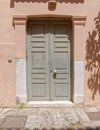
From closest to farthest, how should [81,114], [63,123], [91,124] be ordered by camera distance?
[91,124]
[63,123]
[81,114]

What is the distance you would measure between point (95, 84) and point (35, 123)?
2.66m

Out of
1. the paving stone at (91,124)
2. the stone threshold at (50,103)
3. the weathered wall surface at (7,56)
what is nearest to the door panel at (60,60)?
the stone threshold at (50,103)

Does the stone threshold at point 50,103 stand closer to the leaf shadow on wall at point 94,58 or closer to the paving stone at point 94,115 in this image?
the leaf shadow on wall at point 94,58

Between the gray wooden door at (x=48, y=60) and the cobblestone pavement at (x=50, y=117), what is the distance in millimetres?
594

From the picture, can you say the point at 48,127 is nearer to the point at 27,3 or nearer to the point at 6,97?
the point at 6,97

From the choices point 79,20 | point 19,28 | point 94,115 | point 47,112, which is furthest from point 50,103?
point 79,20

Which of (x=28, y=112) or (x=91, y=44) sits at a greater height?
(x=91, y=44)

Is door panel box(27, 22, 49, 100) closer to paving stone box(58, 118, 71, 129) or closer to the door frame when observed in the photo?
the door frame

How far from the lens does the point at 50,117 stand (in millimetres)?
6965

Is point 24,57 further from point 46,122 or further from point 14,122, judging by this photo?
point 46,122

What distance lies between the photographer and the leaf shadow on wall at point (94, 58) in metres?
8.08

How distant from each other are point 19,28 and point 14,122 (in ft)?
9.58

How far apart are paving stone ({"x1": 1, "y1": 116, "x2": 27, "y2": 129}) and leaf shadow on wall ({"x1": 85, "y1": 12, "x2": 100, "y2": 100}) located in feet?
8.33

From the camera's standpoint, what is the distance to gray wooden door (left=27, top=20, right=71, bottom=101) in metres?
8.28
